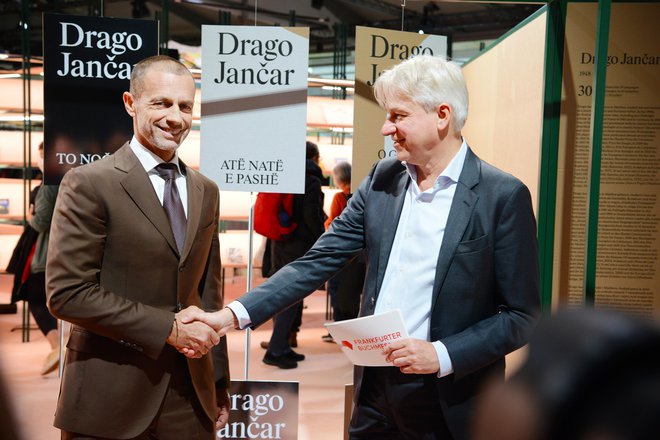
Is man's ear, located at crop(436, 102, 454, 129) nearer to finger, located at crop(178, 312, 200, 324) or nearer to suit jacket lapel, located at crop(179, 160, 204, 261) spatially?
suit jacket lapel, located at crop(179, 160, 204, 261)

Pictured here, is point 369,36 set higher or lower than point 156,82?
higher

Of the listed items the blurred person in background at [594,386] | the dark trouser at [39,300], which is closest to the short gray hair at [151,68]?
the blurred person in background at [594,386]

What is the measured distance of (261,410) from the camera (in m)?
3.61

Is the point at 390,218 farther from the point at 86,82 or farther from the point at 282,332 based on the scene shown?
the point at 282,332

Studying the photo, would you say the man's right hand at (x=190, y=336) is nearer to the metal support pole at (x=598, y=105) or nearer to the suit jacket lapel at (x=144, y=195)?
the suit jacket lapel at (x=144, y=195)

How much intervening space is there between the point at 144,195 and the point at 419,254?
818mm

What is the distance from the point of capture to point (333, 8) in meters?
12.7

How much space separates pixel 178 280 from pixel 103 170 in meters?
0.39

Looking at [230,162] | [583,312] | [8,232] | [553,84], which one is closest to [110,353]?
[230,162]

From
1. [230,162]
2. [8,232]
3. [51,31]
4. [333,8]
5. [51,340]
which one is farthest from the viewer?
[333,8]

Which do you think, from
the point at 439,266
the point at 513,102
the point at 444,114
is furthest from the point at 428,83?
the point at 513,102

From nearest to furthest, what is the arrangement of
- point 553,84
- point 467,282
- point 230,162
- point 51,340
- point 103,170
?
point 467,282
point 103,170
point 553,84
point 230,162
point 51,340

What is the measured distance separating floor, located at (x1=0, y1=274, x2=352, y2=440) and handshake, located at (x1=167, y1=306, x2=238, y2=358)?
65.7 inches

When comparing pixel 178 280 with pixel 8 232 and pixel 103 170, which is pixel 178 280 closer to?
pixel 103 170
